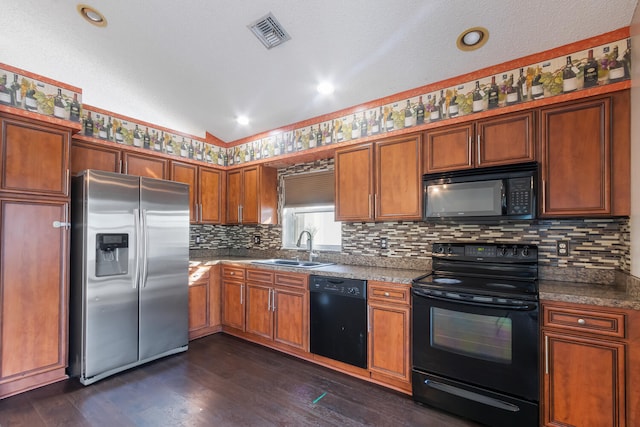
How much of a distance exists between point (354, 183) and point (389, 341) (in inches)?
60.7

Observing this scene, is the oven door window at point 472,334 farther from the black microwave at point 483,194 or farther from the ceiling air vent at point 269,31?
the ceiling air vent at point 269,31

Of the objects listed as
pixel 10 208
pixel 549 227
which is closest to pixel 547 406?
pixel 549 227

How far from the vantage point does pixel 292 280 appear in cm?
314

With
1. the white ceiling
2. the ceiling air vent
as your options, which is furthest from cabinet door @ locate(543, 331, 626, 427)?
the ceiling air vent

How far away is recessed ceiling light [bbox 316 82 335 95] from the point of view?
9.90 ft

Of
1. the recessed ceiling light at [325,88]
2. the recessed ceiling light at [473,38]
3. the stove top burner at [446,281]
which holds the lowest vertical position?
the stove top burner at [446,281]

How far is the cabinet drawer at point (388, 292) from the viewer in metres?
2.43

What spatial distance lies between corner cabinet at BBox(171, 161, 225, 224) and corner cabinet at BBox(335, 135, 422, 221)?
1.98m

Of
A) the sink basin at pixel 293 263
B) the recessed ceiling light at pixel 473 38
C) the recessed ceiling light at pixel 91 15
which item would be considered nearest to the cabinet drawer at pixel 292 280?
the sink basin at pixel 293 263

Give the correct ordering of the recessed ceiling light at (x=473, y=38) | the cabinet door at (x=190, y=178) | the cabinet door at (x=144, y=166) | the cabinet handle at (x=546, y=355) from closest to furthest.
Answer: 1. the cabinet handle at (x=546, y=355)
2. the recessed ceiling light at (x=473, y=38)
3. the cabinet door at (x=144, y=166)
4. the cabinet door at (x=190, y=178)

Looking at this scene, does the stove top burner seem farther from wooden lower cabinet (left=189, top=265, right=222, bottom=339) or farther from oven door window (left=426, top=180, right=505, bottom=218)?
wooden lower cabinet (left=189, top=265, right=222, bottom=339)

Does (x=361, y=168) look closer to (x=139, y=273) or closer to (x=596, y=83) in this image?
(x=596, y=83)

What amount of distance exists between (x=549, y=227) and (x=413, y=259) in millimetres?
1132

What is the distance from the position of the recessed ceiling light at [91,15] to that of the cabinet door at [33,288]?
5.35ft
